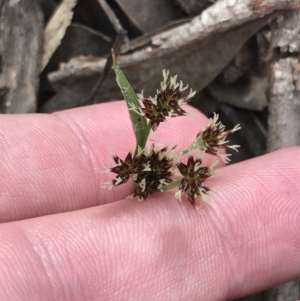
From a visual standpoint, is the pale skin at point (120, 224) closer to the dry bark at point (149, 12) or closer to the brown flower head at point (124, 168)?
the brown flower head at point (124, 168)

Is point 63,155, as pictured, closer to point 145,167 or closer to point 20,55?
point 145,167

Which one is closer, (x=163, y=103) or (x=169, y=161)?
(x=163, y=103)

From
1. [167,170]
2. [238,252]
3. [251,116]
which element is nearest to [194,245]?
[238,252]

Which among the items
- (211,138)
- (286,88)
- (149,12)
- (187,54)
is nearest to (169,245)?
(211,138)

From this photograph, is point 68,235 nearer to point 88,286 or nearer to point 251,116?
point 88,286

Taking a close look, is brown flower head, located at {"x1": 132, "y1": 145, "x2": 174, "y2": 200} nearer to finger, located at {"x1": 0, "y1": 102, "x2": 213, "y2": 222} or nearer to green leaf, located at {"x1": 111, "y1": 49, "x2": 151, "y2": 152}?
green leaf, located at {"x1": 111, "y1": 49, "x2": 151, "y2": 152}

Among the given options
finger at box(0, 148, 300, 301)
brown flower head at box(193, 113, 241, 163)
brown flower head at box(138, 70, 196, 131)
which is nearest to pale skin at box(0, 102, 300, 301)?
finger at box(0, 148, 300, 301)

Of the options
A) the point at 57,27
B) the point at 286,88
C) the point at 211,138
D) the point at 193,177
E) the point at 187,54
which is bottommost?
the point at 193,177
